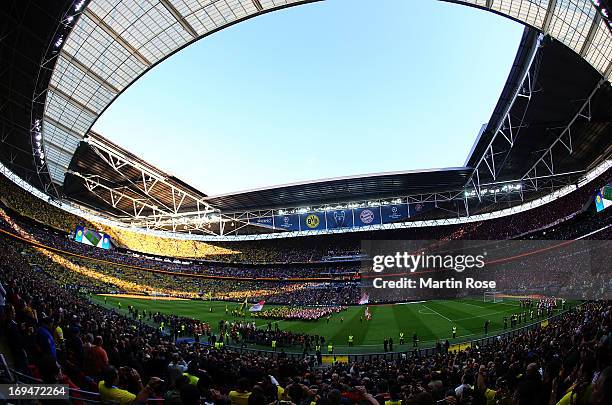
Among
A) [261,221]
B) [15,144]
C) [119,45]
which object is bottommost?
[261,221]

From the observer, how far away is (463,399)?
6.12m

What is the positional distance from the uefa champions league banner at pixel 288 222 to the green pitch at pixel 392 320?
41.3 ft

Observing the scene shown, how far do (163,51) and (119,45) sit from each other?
2605 mm

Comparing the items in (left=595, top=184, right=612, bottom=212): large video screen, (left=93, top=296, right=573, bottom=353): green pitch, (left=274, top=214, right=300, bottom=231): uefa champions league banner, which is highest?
(left=274, top=214, right=300, bottom=231): uefa champions league banner

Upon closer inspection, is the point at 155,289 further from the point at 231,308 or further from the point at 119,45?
the point at 119,45

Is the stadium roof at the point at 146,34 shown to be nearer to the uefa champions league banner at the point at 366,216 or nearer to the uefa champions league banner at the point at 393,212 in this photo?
the uefa champions league banner at the point at 393,212

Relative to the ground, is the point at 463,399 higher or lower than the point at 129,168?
lower

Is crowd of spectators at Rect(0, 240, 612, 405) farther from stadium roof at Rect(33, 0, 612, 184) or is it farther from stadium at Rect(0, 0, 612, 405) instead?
stadium roof at Rect(33, 0, 612, 184)

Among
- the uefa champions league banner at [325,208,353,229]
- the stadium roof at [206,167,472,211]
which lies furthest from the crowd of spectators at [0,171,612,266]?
the stadium roof at [206,167,472,211]

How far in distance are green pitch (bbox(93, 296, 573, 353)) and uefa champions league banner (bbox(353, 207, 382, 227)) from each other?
1067 centimetres

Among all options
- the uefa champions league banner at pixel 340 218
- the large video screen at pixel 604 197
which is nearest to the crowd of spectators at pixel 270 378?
the large video screen at pixel 604 197

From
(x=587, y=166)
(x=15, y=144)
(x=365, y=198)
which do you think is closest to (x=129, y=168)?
(x=15, y=144)

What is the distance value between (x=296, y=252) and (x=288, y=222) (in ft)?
39.6

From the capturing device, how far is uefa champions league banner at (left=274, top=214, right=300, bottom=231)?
5466 centimetres
